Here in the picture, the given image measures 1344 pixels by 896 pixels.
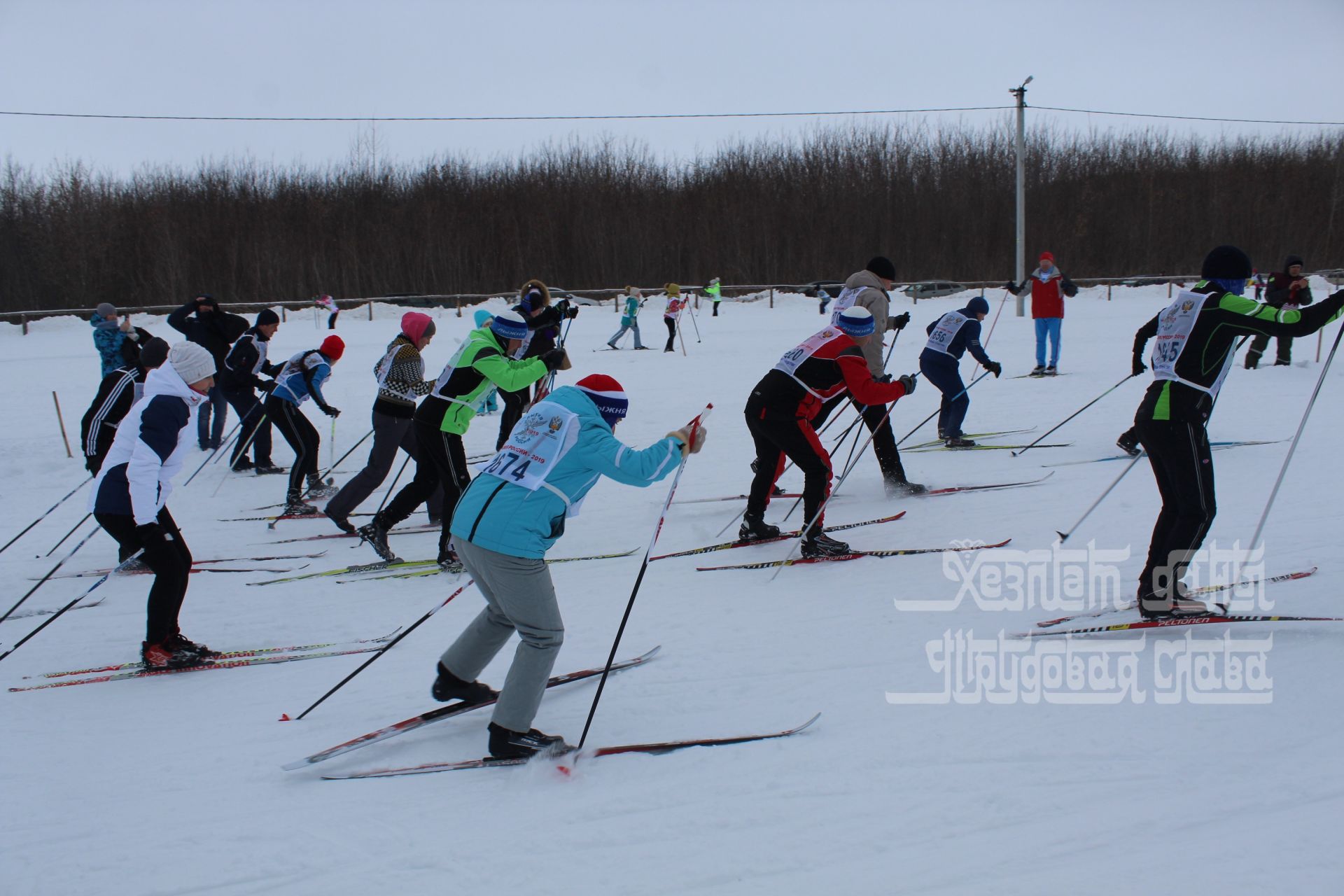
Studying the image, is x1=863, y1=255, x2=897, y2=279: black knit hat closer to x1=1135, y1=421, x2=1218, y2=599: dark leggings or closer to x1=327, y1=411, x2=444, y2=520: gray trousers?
x1=1135, y1=421, x2=1218, y2=599: dark leggings

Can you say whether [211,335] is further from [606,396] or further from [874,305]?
[606,396]

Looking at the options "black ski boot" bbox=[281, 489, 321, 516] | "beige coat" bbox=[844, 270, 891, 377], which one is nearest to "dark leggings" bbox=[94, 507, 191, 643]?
"black ski boot" bbox=[281, 489, 321, 516]

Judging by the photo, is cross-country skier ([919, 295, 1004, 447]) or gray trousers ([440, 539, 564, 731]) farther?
cross-country skier ([919, 295, 1004, 447])

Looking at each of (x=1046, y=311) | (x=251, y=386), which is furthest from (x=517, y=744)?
(x=1046, y=311)

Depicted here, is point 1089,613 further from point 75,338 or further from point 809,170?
point 809,170

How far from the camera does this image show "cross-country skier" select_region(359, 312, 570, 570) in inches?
222

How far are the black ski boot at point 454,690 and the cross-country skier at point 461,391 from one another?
2259mm

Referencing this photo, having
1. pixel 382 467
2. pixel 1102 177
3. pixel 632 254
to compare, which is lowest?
pixel 382 467

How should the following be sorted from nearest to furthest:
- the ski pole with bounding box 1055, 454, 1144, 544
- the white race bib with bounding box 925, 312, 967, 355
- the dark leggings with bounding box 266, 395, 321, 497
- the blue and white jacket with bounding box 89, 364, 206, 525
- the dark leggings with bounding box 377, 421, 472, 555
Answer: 1. the blue and white jacket with bounding box 89, 364, 206, 525
2. the ski pole with bounding box 1055, 454, 1144, 544
3. the dark leggings with bounding box 377, 421, 472, 555
4. the dark leggings with bounding box 266, 395, 321, 497
5. the white race bib with bounding box 925, 312, 967, 355

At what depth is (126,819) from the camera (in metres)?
3.09

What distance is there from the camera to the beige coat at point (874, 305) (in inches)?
290

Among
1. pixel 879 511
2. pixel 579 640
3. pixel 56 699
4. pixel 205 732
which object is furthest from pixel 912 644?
pixel 56 699

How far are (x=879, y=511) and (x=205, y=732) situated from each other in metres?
4.64

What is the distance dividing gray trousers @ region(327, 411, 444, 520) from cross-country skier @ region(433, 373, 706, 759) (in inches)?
139
